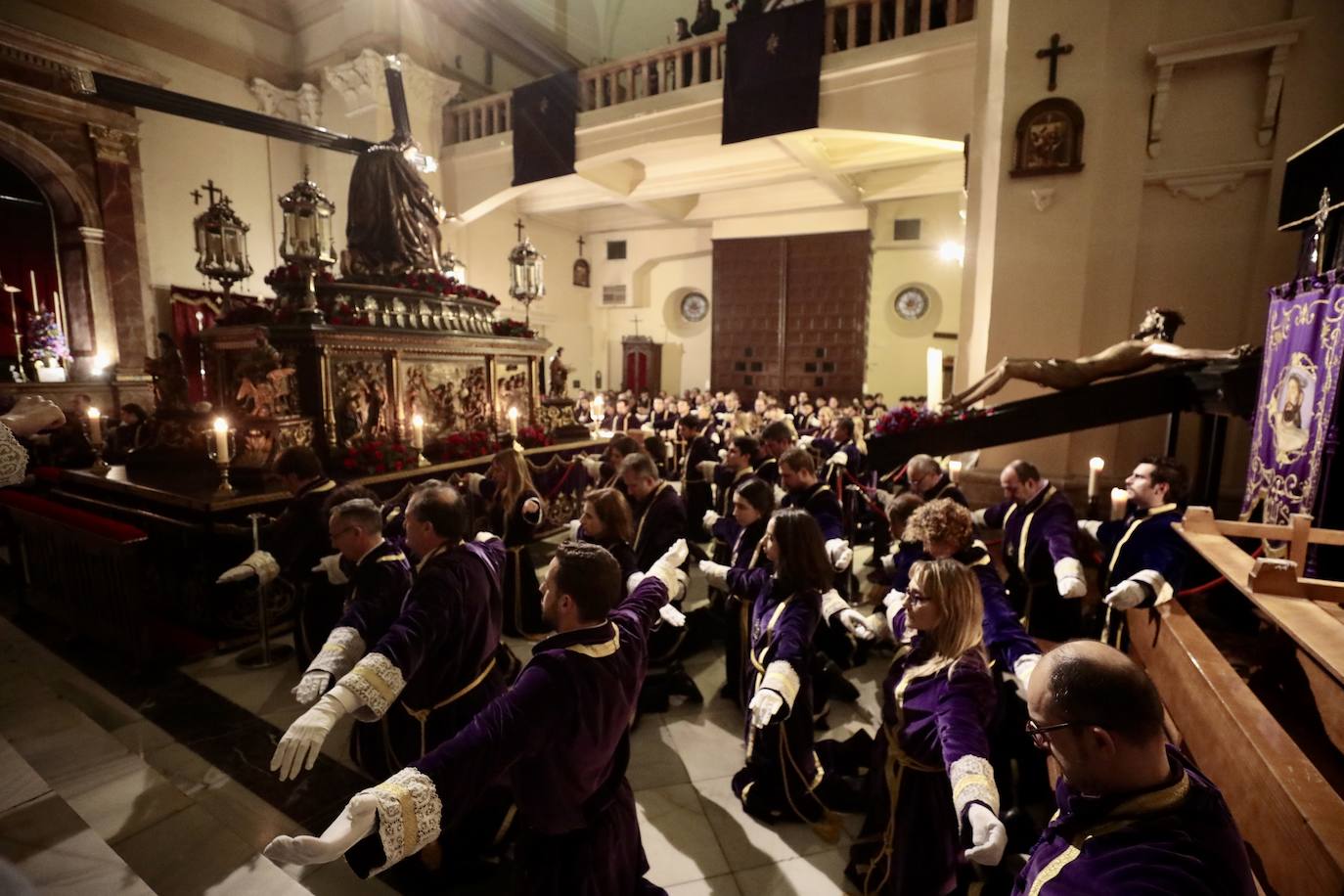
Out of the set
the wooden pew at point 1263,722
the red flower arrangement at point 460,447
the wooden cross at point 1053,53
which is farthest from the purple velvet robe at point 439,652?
the wooden cross at point 1053,53

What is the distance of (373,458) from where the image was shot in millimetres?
6055

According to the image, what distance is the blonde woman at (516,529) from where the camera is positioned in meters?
4.66

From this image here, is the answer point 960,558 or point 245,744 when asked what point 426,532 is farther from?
point 960,558

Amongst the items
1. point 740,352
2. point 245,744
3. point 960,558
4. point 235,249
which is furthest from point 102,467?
point 740,352

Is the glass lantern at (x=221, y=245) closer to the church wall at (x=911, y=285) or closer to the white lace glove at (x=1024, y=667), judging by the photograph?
the white lace glove at (x=1024, y=667)

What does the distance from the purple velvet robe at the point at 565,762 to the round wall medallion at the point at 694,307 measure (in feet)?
57.5

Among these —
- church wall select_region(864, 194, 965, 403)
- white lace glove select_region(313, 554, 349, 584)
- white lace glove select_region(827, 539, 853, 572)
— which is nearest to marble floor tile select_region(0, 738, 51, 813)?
white lace glove select_region(313, 554, 349, 584)

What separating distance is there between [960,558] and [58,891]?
11.5 feet

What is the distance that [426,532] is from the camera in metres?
2.70

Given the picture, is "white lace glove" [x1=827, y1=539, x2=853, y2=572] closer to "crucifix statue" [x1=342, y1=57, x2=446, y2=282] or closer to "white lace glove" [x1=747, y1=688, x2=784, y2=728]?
"white lace glove" [x1=747, y1=688, x2=784, y2=728]

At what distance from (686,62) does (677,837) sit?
1262cm

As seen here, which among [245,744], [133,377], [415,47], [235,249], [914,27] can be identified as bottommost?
[245,744]

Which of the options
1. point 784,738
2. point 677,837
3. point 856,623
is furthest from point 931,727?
point 677,837

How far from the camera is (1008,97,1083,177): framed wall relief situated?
6.47 m
